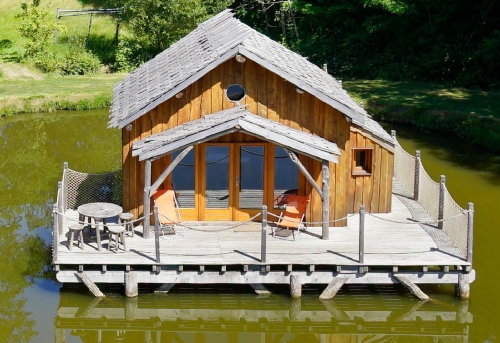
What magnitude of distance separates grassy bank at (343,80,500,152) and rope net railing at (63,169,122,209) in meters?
14.5

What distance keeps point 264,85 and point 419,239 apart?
205 inches

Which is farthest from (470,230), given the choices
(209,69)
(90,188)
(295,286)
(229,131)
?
(90,188)

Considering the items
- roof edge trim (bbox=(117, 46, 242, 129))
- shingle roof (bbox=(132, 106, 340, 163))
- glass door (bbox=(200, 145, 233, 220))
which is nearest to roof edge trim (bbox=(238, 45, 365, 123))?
roof edge trim (bbox=(117, 46, 242, 129))

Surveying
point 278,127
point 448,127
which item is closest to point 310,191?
point 278,127

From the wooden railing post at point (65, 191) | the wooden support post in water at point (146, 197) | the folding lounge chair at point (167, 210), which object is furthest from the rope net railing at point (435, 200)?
the wooden railing post at point (65, 191)

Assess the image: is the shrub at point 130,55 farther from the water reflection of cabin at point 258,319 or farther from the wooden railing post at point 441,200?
the water reflection of cabin at point 258,319

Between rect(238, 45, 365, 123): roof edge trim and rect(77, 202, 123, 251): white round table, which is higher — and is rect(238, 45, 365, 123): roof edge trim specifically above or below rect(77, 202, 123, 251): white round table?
above

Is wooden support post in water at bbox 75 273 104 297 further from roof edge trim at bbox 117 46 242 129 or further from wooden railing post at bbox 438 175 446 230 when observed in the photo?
wooden railing post at bbox 438 175 446 230

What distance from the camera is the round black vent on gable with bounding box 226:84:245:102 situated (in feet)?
71.8

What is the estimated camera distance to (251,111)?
72.1ft

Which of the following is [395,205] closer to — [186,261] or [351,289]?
[351,289]

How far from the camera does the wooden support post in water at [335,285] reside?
20078mm

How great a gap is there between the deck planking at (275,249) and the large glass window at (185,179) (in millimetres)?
661

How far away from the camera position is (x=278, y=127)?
21375 millimetres
